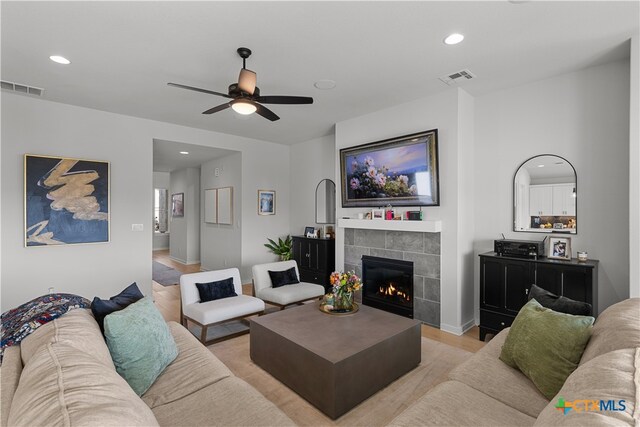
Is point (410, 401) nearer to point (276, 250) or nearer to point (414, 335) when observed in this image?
point (414, 335)

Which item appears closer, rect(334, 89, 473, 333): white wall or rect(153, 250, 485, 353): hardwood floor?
rect(153, 250, 485, 353): hardwood floor

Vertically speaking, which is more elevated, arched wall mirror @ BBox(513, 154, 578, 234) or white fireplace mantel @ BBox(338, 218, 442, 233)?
arched wall mirror @ BBox(513, 154, 578, 234)

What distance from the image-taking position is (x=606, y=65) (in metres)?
3.04

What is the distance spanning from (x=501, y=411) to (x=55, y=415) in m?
1.78

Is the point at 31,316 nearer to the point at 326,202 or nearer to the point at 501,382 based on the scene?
the point at 501,382

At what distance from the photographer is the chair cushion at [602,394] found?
0.82 m

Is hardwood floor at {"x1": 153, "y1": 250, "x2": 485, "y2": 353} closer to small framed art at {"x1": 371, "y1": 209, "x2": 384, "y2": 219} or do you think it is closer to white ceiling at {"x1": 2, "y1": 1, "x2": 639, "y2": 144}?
small framed art at {"x1": 371, "y1": 209, "x2": 384, "y2": 219}

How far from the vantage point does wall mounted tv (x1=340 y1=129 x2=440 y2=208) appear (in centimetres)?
381

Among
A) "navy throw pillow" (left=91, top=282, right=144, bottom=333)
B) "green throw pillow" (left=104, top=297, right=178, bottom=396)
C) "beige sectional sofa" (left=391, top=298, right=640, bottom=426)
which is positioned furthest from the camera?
"navy throw pillow" (left=91, top=282, right=144, bottom=333)

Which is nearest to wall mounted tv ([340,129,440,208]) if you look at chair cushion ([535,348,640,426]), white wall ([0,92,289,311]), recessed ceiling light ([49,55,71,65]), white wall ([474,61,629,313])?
white wall ([474,61,629,313])

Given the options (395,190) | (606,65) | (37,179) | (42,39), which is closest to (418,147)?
(395,190)

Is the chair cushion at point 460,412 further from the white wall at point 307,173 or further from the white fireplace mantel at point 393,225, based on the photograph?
the white wall at point 307,173

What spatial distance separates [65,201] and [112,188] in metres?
0.56

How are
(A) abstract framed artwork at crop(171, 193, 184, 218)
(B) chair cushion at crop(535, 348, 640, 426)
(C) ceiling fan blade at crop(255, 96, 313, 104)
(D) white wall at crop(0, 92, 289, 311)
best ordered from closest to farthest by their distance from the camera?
(B) chair cushion at crop(535, 348, 640, 426) → (C) ceiling fan blade at crop(255, 96, 313, 104) → (D) white wall at crop(0, 92, 289, 311) → (A) abstract framed artwork at crop(171, 193, 184, 218)
